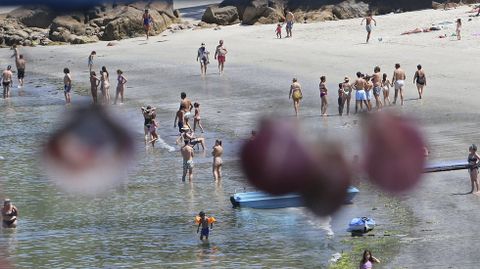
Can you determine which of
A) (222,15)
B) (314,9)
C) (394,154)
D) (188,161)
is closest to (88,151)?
(394,154)

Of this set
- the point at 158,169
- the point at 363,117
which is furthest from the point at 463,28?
the point at 363,117

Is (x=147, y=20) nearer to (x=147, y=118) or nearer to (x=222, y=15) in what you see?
(x=147, y=118)

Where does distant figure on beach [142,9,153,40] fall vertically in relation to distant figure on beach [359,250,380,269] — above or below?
above

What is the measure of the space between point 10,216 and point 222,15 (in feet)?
152

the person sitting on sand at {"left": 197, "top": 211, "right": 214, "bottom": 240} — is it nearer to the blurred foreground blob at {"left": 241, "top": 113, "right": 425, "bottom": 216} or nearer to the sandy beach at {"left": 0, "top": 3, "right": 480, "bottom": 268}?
the sandy beach at {"left": 0, "top": 3, "right": 480, "bottom": 268}

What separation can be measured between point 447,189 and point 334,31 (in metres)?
38.0

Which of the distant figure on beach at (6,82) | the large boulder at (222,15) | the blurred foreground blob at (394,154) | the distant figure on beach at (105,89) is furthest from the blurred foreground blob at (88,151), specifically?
the large boulder at (222,15)

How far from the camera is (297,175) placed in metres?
3.91

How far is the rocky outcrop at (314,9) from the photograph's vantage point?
74938mm

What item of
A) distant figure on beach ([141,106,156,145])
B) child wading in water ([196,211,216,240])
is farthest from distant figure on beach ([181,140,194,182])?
distant figure on beach ([141,106,156,145])

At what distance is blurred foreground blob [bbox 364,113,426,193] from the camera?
3820 millimetres

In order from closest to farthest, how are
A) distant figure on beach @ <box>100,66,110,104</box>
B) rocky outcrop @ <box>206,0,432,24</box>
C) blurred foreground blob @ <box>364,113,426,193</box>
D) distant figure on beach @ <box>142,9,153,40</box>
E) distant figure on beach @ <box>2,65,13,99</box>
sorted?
blurred foreground blob @ <box>364,113,426,193</box> < distant figure on beach @ <box>100,66,110,104</box> < distant figure on beach @ <box>142,9,153,40</box> < distant figure on beach @ <box>2,65,13,99</box> < rocky outcrop @ <box>206,0,432,24</box>

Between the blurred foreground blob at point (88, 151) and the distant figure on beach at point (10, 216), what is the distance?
961 inches

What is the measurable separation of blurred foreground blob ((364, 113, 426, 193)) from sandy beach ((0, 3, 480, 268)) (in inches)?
455
